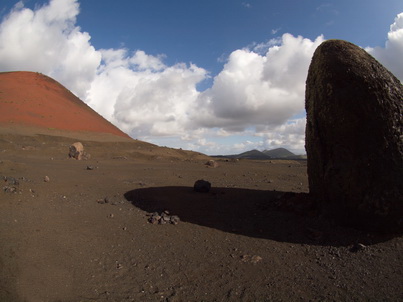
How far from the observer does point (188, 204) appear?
7.66m

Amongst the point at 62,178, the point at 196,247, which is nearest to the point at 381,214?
the point at 196,247

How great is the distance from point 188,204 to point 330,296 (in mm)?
4411

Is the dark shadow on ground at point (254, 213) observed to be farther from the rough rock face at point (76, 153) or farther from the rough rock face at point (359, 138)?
the rough rock face at point (76, 153)

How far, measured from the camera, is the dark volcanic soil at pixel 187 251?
3883 millimetres

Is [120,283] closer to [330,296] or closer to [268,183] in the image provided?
[330,296]

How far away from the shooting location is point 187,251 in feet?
16.9

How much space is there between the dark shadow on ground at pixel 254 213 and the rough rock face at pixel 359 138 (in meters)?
0.35

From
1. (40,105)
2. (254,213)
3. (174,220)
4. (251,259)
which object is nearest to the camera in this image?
(251,259)

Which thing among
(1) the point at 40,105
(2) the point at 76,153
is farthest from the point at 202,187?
(1) the point at 40,105

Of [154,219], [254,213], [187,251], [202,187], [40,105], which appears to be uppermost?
[40,105]

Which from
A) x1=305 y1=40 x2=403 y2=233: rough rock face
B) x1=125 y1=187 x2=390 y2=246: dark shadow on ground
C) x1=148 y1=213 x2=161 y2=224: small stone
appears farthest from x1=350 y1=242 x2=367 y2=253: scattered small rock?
x1=148 y1=213 x2=161 y2=224: small stone

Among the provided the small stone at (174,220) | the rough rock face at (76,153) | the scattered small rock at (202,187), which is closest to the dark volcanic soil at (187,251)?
the small stone at (174,220)

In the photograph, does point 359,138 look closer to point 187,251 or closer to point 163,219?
point 187,251

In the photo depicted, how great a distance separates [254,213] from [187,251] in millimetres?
2239
